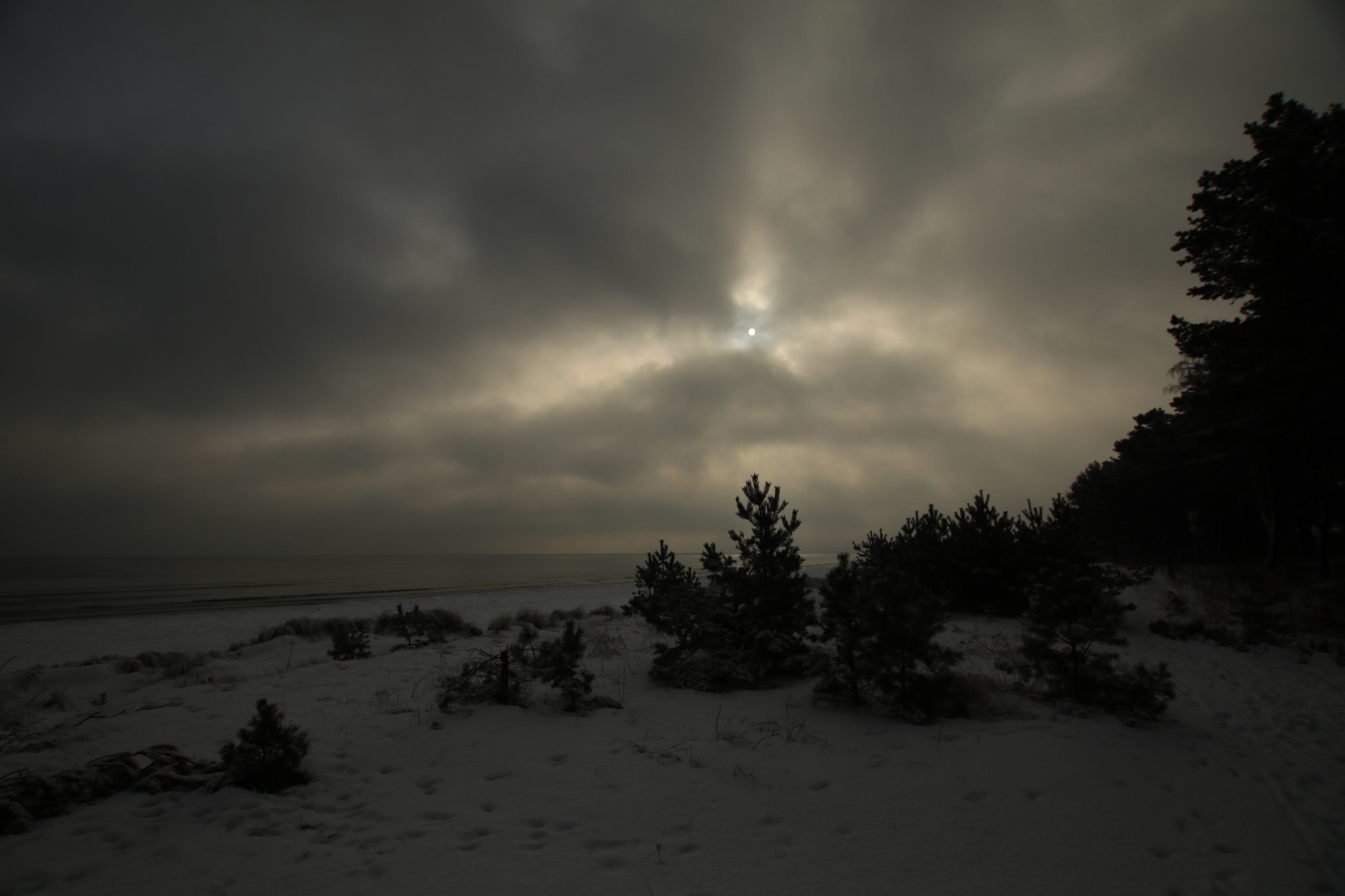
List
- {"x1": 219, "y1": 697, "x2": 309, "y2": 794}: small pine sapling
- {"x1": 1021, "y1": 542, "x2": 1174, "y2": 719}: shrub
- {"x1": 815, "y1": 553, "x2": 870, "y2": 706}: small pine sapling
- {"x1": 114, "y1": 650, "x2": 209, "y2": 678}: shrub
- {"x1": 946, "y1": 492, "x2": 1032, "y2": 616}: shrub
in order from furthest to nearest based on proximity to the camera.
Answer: {"x1": 946, "y1": 492, "x2": 1032, "y2": 616}: shrub → {"x1": 114, "y1": 650, "x2": 209, "y2": 678}: shrub → {"x1": 815, "y1": 553, "x2": 870, "y2": 706}: small pine sapling → {"x1": 1021, "y1": 542, "x2": 1174, "y2": 719}: shrub → {"x1": 219, "y1": 697, "x2": 309, "y2": 794}: small pine sapling

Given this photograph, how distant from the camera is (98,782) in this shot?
16.7 feet

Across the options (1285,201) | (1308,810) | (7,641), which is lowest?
(7,641)

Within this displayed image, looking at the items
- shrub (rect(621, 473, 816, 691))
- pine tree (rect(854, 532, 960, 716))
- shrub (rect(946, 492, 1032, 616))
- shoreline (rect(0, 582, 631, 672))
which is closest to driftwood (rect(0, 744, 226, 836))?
shrub (rect(621, 473, 816, 691))

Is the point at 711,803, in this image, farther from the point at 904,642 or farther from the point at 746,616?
the point at 746,616

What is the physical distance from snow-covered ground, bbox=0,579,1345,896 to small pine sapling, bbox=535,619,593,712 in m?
0.34

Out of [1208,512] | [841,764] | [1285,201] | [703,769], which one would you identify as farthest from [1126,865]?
Answer: [1208,512]

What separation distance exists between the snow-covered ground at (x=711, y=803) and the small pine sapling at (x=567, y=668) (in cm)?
34

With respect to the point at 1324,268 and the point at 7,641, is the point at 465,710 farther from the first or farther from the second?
the point at 7,641

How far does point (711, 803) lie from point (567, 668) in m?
3.51

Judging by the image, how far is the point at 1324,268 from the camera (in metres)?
10.4

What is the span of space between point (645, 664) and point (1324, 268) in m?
15.6

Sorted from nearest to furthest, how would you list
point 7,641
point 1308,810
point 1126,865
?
point 1126,865 < point 1308,810 < point 7,641

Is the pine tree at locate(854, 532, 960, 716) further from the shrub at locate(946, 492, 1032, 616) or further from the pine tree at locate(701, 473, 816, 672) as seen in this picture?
the shrub at locate(946, 492, 1032, 616)

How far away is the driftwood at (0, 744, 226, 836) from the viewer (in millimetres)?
4559
